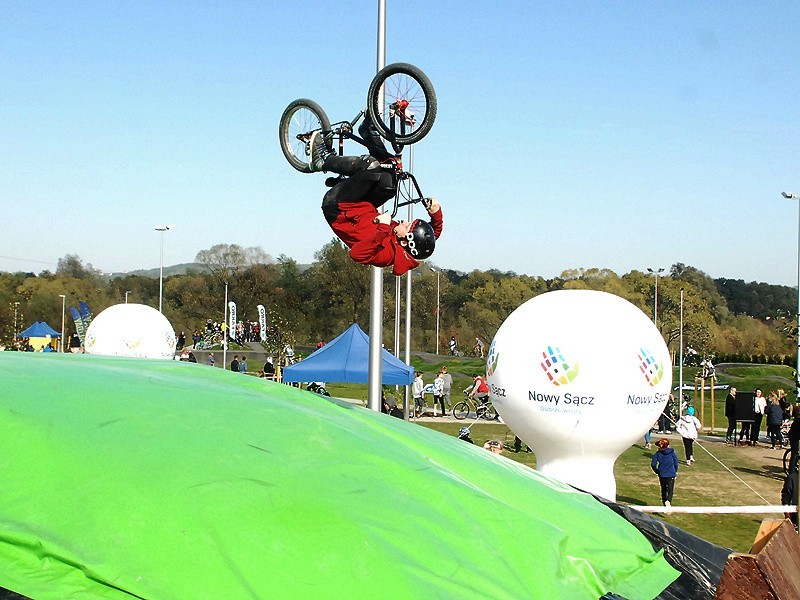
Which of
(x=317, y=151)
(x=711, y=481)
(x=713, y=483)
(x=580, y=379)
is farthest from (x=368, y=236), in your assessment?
(x=711, y=481)

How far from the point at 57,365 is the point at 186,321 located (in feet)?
205

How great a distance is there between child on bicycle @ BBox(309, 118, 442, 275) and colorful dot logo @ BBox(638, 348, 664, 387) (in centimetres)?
441

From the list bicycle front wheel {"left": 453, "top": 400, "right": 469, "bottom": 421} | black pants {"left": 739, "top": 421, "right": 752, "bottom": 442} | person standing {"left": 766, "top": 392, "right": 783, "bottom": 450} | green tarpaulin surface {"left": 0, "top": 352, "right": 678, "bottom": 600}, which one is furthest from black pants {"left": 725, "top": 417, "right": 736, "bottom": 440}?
green tarpaulin surface {"left": 0, "top": 352, "right": 678, "bottom": 600}

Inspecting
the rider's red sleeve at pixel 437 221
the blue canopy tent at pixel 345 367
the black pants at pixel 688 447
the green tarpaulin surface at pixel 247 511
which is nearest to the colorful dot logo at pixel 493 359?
the rider's red sleeve at pixel 437 221

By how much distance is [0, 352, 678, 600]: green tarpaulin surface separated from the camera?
226 centimetres

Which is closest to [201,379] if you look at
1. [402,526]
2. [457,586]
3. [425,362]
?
[402,526]

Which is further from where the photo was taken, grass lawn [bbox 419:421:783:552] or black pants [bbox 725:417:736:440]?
black pants [bbox 725:417:736:440]

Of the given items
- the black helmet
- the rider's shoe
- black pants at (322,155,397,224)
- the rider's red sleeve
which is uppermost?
the rider's shoe

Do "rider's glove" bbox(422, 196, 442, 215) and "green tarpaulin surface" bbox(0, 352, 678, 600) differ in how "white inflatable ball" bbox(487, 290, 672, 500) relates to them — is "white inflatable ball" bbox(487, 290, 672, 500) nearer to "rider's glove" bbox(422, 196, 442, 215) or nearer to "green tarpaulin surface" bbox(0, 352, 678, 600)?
"rider's glove" bbox(422, 196, 442, 215)

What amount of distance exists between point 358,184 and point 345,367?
14.0 m

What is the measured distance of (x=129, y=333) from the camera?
61.5ft

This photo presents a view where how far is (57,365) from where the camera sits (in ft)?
11.6

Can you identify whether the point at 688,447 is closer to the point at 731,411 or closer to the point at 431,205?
the point at 731,411

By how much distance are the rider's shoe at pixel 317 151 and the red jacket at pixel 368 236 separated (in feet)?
2.19
